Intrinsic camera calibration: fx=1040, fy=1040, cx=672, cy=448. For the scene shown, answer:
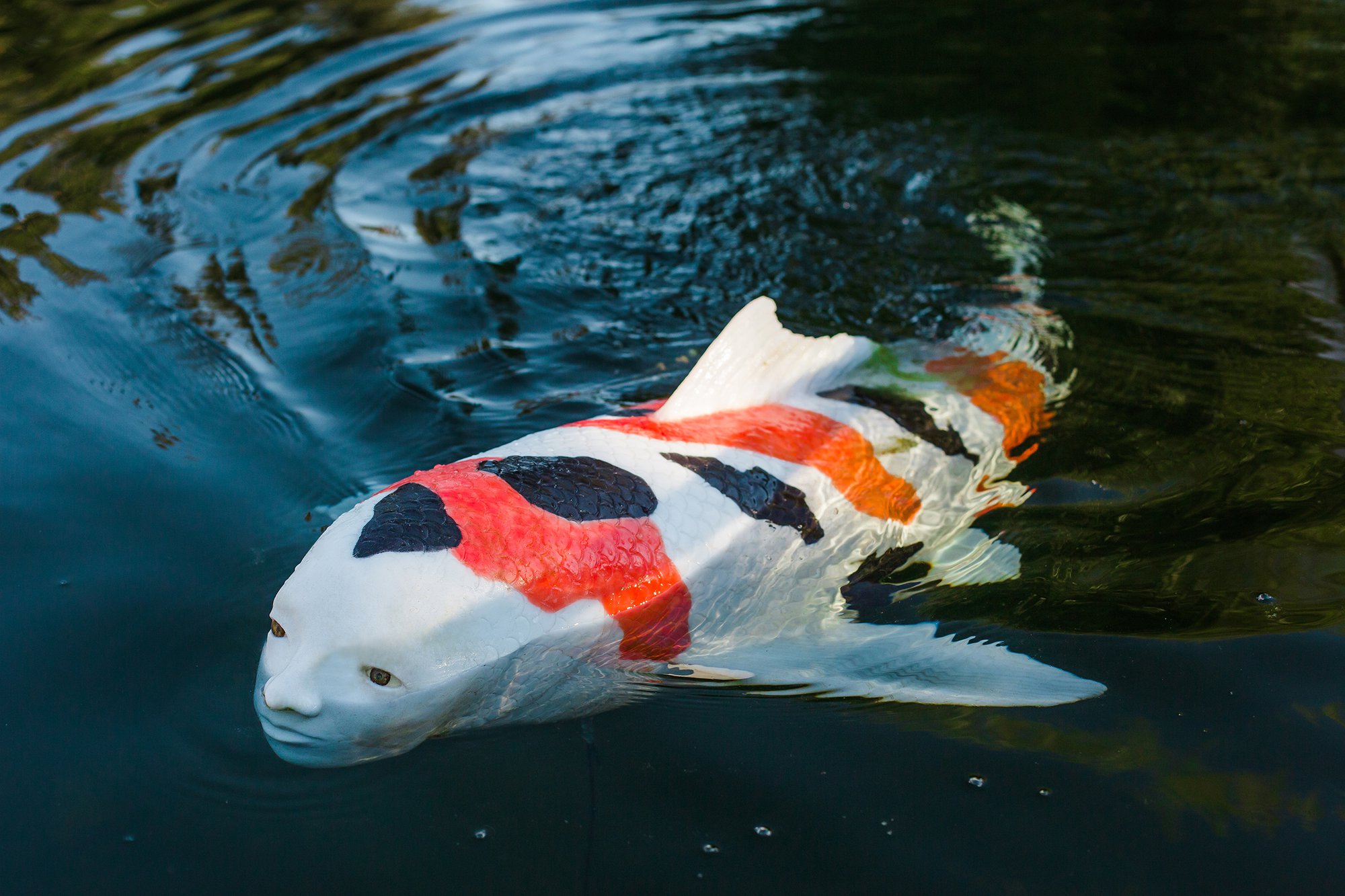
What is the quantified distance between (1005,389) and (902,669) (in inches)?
54.4

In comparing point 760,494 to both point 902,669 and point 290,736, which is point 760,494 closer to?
point 902,669

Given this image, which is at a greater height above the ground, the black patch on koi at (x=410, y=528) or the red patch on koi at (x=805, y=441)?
the black patch on koi at (x=410, y=528)

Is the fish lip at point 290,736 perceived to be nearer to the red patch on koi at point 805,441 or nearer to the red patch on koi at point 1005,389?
Result: the red patch on koi at point 805,441

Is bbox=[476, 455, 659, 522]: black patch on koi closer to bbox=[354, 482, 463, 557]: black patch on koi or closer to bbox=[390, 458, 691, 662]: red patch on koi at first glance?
bbox=[390, 458, 691, 662]: red patch on koi

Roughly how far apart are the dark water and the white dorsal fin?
73cm

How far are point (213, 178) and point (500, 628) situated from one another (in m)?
4.79

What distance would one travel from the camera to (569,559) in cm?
242

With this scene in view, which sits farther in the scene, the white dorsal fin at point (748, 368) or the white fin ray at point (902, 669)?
the white dorsal fin at point (748, 368)

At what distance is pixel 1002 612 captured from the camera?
294cm

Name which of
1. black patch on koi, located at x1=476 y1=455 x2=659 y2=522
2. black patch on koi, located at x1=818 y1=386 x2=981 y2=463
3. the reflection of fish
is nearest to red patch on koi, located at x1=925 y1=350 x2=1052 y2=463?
the reflection of fish

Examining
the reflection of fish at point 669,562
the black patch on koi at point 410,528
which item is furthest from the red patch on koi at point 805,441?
the black patch on koi at point 410,528

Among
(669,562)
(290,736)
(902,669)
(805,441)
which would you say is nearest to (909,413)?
(805,441)

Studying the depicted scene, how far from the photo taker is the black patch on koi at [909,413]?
3.22 metres

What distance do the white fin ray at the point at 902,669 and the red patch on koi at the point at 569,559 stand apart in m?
0.18
